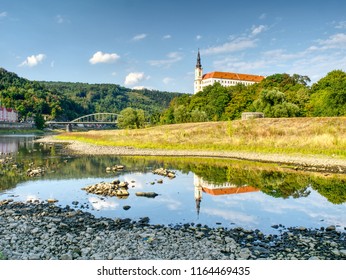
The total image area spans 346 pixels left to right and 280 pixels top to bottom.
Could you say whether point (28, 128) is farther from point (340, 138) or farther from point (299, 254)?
point (299, 254)

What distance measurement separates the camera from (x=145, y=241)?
425 inches

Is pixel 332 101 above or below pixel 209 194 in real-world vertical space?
above

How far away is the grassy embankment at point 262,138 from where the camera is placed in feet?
124

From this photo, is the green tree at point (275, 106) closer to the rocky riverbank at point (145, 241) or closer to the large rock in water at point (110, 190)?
the large rock in water at point (110, 190)

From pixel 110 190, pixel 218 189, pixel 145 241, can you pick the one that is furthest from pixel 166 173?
pixel 145 241

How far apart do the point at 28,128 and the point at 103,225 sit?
147537 millimetres

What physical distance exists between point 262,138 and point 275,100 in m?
28.4

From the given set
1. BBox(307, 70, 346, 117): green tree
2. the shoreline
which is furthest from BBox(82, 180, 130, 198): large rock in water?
BBox(307, 70, 346, 117): green tree

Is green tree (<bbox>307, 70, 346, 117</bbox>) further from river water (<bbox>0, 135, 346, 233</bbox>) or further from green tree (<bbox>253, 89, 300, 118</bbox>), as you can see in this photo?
river water (<bbox>0, 135, 346, 233</bbox>)

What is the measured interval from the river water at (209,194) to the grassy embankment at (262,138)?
409 inches

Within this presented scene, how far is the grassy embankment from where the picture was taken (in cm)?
3769

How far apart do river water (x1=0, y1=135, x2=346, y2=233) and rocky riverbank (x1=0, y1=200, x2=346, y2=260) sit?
1.11 metres

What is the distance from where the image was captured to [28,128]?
146625mm

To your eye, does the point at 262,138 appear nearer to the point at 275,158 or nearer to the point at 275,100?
the point at 275,158
